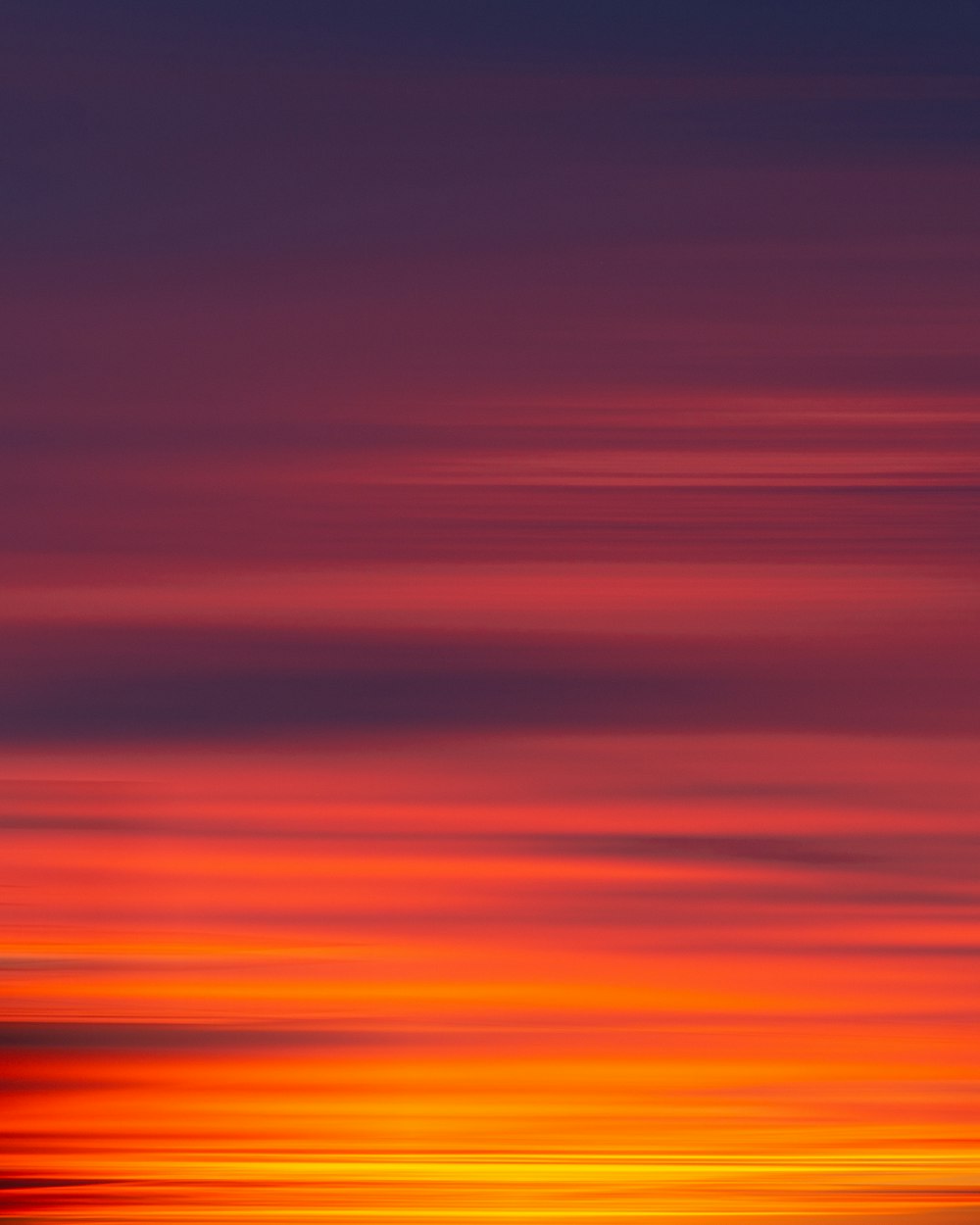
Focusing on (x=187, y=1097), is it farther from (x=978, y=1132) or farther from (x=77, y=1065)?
(x=978, y=1132)

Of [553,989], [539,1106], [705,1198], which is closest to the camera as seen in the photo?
[705,1198]

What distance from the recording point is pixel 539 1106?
62.2 inches

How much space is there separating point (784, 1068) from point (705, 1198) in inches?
7.6

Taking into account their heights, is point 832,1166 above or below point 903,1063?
below

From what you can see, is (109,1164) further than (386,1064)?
No

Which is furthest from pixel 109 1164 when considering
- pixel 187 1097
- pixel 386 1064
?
pixel 386 1064

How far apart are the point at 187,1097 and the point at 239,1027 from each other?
0.28 feet

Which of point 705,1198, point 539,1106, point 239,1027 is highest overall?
point 239,1027

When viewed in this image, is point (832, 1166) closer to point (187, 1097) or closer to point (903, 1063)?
point (903, 1063)

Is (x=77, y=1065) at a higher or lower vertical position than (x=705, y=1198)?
higher

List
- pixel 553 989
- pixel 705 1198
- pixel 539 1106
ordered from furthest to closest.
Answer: pixel 553 989 → pixel 539 1106 → pixel 705 1198

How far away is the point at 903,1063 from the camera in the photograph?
5.38 feet

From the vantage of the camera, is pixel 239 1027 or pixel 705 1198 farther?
pixel 239 1027

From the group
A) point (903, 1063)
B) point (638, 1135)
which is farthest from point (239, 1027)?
point (903, 1063)
